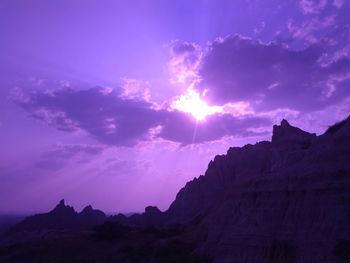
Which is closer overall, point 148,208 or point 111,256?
point 111,256

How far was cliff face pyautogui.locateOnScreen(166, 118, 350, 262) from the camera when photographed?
31484 mm

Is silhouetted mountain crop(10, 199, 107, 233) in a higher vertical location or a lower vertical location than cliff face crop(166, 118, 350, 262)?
higher

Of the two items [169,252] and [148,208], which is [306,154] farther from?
[148,208]

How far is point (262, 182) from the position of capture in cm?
4038

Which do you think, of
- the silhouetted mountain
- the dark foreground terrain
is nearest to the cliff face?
the dark foreground terrain

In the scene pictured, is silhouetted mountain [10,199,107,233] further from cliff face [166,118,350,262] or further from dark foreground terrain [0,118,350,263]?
cliff face [166,118,350,262]

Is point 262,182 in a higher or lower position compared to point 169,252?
higher

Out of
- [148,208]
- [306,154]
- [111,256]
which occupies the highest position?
[148,208]

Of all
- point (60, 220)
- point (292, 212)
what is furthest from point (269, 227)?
point (60, 220)

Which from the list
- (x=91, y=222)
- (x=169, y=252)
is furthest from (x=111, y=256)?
(x=91, y=222)

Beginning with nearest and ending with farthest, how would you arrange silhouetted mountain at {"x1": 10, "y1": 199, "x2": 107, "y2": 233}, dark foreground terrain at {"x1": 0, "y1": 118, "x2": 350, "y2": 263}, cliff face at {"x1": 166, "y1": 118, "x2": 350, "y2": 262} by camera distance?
cliff face at {"x1": 166, "y1": 118, "x2": 350, "y2": 262} < dark foreground terrain at {"x1": 0, "y1": 118, "x2": 350, "y2": 263} < silhouetted mountain at {"x1": 10, "y1": 199, "x2": 107, "y2": 233}

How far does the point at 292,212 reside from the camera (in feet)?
117

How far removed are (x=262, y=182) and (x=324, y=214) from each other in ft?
27.9

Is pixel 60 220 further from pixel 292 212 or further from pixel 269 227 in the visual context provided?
pixel 292 212
